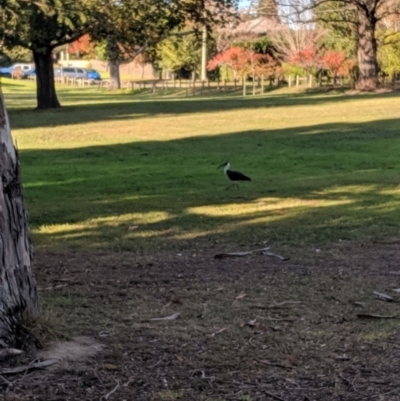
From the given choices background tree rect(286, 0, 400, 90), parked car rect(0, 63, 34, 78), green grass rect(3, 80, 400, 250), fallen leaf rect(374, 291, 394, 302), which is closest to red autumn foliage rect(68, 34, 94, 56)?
background tree rect(286, 0, 400, 90)

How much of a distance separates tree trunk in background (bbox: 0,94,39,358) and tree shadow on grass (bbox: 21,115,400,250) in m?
4.40

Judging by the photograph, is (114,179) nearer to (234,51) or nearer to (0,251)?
(0,251)

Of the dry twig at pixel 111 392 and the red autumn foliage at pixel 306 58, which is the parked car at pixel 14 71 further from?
the dry twig at pixel 111 392

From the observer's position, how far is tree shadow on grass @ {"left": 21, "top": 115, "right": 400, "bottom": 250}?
11.3 metres

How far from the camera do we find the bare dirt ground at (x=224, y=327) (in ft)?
16.8

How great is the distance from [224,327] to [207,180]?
10.9 meters

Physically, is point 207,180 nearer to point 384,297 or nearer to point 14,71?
point 384,297

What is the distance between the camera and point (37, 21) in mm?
38656

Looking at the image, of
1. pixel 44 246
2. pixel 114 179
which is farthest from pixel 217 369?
pixel 114 179

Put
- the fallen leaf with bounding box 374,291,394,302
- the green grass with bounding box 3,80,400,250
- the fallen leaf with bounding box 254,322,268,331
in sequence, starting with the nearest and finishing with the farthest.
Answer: the fallen leaf with bounding box 254,322,268,331
the fallen leaf with bounding box 374,291,394,302
the green grass with bounding box 3,80,400,250

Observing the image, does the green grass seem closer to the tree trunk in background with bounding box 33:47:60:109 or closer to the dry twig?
the dry twig

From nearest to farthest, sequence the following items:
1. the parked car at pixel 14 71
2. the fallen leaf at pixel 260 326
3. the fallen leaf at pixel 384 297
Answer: the fallen leaf at pixel 260 326, the fallen leaf at pixel 384 297, the parked car at pixel 14 71

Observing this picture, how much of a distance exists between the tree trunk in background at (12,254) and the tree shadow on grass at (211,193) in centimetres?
440

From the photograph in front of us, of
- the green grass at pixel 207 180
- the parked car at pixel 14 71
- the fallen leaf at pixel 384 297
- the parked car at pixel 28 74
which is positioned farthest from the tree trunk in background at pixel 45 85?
the parked car at pixel 28 74
